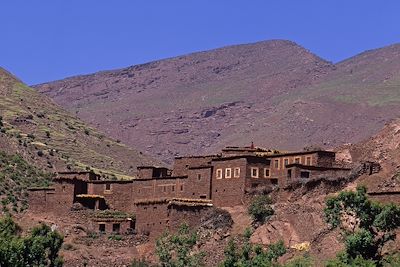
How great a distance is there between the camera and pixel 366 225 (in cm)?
6388

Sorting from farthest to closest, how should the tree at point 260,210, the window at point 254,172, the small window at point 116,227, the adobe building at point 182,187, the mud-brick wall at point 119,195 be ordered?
the mud-brick wall at point 119,195 → the small window at point 116,227 → the window at point 254,172 → the adobe building at point 182,187 → the tree at point 260,210

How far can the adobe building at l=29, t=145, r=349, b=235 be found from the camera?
76375 mm

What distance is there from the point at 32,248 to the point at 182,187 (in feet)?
44.3

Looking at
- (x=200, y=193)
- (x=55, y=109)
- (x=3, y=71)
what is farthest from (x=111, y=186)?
(x=3, y=71)

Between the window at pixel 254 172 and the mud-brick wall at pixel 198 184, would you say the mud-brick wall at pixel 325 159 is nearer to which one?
the window at pixel 254 172

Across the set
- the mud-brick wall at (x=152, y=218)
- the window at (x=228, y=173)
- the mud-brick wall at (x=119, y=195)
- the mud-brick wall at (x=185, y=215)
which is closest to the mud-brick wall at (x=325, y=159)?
the window at (x=228, y=173)

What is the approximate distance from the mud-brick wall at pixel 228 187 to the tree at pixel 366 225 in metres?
10.8

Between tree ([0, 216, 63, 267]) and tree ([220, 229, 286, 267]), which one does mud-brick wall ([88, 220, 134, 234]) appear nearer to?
tree ([0, 216, 63, 267])

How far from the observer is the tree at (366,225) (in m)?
62.7

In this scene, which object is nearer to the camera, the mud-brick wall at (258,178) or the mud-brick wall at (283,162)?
the mud-brick wall at (258,178)

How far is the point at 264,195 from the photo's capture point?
75.2 meters

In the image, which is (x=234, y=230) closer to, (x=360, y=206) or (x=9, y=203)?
(x=360, y=206)

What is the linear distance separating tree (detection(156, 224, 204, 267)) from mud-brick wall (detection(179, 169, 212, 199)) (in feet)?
9.90

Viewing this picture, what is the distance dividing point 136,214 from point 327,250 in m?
15.3
